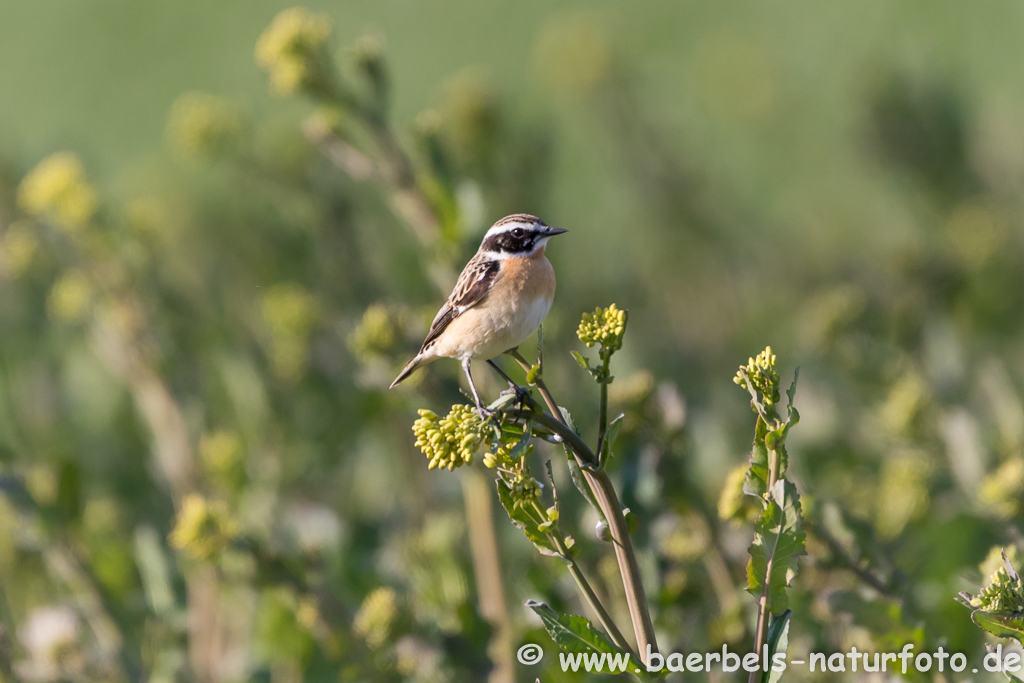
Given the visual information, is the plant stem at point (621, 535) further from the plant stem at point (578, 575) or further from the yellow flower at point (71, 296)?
the yellow flower at point (71, 296)

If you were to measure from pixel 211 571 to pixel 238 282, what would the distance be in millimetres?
2407

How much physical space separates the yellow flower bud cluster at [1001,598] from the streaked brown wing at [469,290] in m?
1.04

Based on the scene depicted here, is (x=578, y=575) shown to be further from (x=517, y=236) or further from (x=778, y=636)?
(x=517, y=236)

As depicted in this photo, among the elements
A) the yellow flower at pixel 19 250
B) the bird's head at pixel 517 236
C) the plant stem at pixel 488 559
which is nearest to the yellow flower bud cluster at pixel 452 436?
the bird's head at pixel 517 236

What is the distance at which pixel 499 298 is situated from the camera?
190cm

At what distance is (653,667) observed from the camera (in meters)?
1.62

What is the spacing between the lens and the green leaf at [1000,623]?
1.61 m

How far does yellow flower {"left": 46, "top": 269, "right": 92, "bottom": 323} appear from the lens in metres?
3.53

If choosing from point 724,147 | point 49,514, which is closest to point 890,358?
point 49,514

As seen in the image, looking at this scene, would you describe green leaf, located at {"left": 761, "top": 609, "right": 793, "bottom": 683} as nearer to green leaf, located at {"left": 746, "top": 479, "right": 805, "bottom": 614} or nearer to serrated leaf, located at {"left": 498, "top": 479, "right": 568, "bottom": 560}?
green leaf, located at {"left": 746, "top": 479, "right": 805, "bottom": 614}

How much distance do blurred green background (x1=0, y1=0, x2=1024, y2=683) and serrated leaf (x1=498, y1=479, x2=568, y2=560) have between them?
2.47 feet

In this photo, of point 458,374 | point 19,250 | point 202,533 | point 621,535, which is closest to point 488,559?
point 458,374

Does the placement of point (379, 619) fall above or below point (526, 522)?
below

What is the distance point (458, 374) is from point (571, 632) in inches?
62.9
